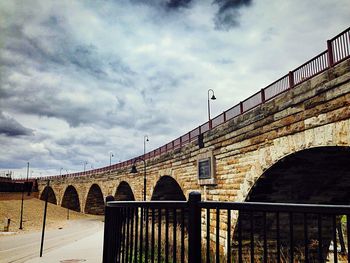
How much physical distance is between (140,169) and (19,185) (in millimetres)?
41742

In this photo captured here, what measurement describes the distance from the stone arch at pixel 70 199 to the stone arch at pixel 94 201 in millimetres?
6399

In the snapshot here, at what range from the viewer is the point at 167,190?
2530cm

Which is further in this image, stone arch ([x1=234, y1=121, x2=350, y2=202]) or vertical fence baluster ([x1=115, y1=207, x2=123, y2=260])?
stone arch ([x1=234, y1=121, x2=350, y2=202])

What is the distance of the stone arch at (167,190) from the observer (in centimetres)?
2418

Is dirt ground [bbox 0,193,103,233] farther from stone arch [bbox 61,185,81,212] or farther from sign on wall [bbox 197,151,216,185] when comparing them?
sign on wall [bbox 197,151,216,185]

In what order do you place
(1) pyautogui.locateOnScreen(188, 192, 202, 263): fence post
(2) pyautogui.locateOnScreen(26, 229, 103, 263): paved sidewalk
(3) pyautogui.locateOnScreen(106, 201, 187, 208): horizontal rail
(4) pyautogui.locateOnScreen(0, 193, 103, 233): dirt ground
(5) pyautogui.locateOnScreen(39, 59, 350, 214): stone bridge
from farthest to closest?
(4) pyautogui.locateOnScreen(0, 193, 103, 233): dirt ground → (2) pyautogui.locateOnScreen(26, 229, 103, 263): paved sidewalk → (5) pyautogui.locateOnScreen(39, 59, 350, 214): stone bridge → (3) pyautogui.locateOnScreen(106, 201, 187, 208): horizontal rail → (1) pyautogui.locateOnScreen(188, 192, 202, 263): fence post

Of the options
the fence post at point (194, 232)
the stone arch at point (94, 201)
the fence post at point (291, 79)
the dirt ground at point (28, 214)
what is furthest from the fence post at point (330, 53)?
the stone arch at point (94, 201)

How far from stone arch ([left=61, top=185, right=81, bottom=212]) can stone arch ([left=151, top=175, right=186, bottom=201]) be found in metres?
35.6

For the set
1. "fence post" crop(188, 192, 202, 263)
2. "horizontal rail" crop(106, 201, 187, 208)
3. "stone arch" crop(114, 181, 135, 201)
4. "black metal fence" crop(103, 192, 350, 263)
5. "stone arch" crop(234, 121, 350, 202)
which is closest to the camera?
"black metal fence" crop(103, 192, 350, 263)

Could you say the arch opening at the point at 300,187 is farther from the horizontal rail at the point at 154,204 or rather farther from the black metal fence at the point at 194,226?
the horizontal rail at the point at 154,204

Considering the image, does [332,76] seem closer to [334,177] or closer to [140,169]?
[334,177]

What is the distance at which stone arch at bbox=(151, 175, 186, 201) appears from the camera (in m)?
24.2

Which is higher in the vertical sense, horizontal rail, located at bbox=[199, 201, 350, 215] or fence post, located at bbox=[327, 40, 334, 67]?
fence post, located at bbox=[327, 40, 334, 67]

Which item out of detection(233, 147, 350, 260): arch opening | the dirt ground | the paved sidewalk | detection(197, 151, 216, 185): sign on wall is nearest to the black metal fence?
detection(233, 147, 350, 260): arch opening
